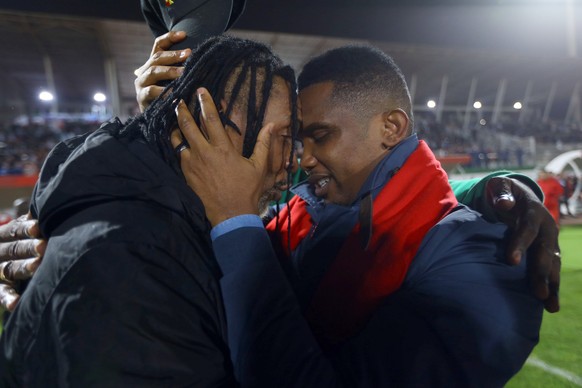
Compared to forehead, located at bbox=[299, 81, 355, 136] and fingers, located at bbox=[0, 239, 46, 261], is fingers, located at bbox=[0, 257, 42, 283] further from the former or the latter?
forehead, located at bbox=[299, 81, 355, 136]

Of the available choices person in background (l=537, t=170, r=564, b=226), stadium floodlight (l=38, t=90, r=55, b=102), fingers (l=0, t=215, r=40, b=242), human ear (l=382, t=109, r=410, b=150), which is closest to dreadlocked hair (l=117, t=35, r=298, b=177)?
fingers (l=0, t=215, r=40, b=242)

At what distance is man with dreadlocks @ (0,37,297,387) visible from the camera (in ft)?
2.82

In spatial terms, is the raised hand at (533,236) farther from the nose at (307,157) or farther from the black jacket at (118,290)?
the black jacket at (118,290)

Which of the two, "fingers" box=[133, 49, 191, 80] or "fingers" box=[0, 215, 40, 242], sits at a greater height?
"fingers" box=[133, 49, 191, 80]

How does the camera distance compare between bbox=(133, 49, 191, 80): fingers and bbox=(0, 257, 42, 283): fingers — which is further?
bbox=(133, 49, 191, 80): fingers

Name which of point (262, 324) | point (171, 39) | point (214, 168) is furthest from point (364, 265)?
point (171, 39)

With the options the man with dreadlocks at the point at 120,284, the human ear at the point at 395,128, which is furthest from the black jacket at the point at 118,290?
the human ear at the point at 395,128

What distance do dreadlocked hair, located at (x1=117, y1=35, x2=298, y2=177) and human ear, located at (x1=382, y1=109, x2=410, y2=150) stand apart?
2.73ft

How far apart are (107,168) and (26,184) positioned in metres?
9.93

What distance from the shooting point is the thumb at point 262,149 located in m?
1.23

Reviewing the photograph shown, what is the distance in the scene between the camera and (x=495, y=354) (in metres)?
1.33

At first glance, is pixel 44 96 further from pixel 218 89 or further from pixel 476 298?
pixel 476 298

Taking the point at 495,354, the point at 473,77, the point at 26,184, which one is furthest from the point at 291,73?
the point at 473,77

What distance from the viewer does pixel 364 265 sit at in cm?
158
